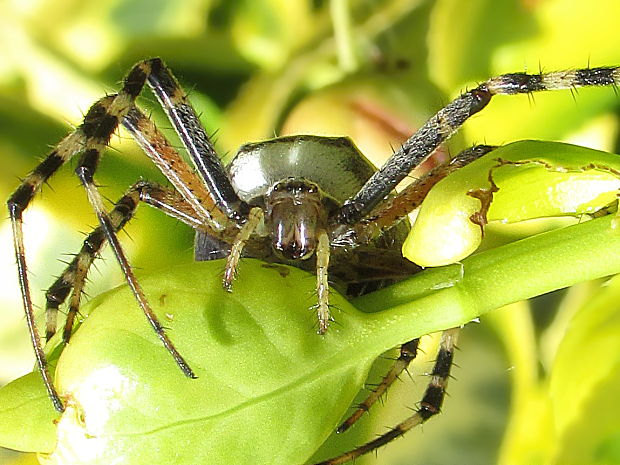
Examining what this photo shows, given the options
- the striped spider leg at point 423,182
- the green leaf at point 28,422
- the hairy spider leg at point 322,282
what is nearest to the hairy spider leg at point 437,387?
the striped spider leg at point 423,182

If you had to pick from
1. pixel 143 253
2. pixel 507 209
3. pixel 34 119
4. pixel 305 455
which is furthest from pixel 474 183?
pixel 34 119

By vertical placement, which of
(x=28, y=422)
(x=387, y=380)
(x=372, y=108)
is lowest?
(x=28, y=422)

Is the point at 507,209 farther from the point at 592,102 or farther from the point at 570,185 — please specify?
the point at 592,102

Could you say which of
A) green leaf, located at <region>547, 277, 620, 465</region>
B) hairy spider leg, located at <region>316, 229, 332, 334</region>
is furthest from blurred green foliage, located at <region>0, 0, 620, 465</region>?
hairy spider leg, located at <region>316, 229, 332, 334</region>

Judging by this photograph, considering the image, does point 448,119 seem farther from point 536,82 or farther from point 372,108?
point 372,108

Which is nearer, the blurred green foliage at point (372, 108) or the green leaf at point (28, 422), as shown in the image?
the green leaf at point (28, 422)

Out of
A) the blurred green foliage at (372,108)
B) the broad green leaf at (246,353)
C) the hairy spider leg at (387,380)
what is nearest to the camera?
the broad green leaf at (246,353)

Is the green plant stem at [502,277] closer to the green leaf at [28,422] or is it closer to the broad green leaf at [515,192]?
the broad green leaf at [515,192]

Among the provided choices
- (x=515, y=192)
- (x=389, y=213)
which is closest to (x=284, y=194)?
(x=389, y=213)
